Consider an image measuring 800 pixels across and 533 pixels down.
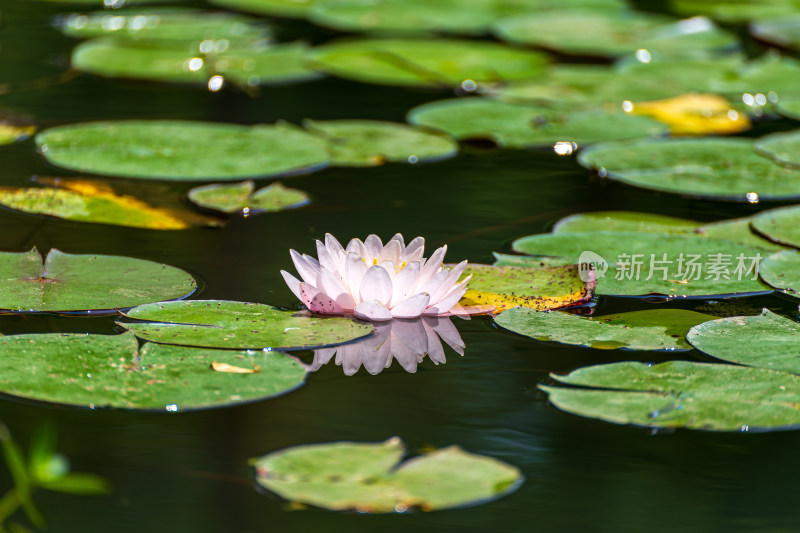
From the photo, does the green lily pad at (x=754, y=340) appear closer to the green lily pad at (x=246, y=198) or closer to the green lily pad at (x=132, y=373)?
the green lily pad at (x=132, y=373)

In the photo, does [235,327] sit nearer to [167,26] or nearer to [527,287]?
[527,287]

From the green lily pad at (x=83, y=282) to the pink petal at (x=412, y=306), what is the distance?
448mm

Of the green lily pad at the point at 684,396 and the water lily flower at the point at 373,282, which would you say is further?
the water lily flower at the point at 373,282

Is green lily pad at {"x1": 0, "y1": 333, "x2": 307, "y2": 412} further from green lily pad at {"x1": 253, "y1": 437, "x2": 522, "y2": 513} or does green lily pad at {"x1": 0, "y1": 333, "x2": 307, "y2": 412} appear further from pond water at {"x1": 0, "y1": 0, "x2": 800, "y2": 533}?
green lily pad at {"x1": 253, "y1": 437, "x2": 522, "y2": 513}

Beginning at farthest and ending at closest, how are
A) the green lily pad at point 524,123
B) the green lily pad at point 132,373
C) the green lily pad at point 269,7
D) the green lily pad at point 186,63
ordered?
1. the green lily pad at point 269,7
2. the green lily pad at point 186,63
3. the green lily pad at point 524,123
4. the green lily pad at point 132,373

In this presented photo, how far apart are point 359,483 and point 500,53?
342cm

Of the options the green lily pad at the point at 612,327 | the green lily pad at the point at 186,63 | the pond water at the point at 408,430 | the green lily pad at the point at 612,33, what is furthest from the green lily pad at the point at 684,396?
the green lily pad at the point at 612,33

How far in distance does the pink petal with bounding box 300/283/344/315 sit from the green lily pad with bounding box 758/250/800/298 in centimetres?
98

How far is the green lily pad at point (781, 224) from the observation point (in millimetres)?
2523

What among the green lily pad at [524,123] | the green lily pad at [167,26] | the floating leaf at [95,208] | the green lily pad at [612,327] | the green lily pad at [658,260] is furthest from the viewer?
the green lily pad at [167,26]

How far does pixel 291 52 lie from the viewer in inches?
178

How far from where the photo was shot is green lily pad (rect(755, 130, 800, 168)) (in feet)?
10.4

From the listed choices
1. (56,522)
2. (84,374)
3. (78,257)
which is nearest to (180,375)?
(84,374)

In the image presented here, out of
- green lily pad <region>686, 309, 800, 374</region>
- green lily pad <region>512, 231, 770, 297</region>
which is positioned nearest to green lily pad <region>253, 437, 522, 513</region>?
green lily pad <region>686, 309, 800, 374</region>
